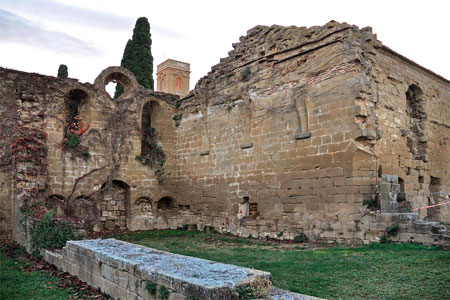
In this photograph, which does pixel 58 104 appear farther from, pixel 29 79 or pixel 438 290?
pixel 438 290

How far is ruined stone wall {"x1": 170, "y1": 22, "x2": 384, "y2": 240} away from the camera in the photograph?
10.2 meters

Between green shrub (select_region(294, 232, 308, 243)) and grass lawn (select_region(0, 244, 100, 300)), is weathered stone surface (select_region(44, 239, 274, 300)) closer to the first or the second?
grass lawn (select_region(0, 244, 100, 300))

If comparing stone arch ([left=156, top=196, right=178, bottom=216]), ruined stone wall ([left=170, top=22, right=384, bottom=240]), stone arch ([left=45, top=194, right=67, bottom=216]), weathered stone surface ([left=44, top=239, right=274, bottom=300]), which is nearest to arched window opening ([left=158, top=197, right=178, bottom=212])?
stone arch ([left=156, top=196, right=178, bottom=216])

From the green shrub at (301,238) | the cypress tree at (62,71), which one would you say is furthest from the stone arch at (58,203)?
A: the cypress tree at (62,71)

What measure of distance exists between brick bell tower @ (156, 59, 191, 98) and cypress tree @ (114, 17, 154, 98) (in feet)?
52.1

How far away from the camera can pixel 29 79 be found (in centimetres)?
1355

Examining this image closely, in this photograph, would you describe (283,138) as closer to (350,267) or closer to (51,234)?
(350,267)

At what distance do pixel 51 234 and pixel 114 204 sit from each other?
256 inches

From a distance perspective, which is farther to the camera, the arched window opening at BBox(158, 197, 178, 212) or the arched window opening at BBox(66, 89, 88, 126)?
the arched window opening at BBox(158, 197, 178, 212)

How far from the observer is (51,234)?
8.91 m

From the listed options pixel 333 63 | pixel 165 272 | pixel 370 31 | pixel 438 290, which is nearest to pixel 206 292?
pixel 165 272

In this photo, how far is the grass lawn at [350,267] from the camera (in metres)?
5.20

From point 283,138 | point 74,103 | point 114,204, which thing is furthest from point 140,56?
point 283,138

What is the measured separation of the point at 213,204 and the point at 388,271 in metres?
8.91
